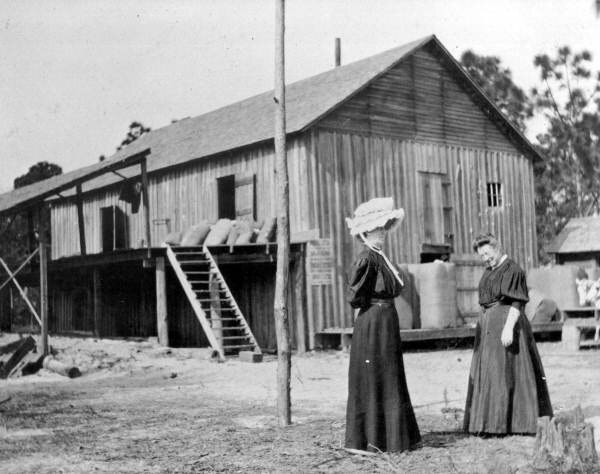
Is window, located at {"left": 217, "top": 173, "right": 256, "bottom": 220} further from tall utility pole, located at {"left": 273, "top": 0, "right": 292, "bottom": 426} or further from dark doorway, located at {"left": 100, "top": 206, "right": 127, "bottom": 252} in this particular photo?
tall utility pole, located at {"left": 273, "top": 0, "right": 292, "bottom": 426}

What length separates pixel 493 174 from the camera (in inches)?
884

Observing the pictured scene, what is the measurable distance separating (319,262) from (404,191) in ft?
10.6

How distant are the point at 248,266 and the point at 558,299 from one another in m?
8.02

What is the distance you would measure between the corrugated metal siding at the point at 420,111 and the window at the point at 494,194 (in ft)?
3.40

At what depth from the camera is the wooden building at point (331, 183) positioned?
18500 mm

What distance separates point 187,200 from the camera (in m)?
22.2

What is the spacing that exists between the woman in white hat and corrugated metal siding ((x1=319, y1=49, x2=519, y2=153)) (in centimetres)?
1241

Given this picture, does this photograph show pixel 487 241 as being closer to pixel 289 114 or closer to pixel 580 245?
pixel 289 114

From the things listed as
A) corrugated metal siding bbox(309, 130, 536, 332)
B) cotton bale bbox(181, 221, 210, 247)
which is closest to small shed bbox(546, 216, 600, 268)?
corrugated metal siding bbox(309, 130, 536, 332)

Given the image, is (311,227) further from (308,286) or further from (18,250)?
(18,250)

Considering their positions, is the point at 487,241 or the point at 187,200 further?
the point at 187,200

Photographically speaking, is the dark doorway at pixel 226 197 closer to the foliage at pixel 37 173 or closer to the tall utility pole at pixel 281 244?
the tall utility pole at pixel 281 244

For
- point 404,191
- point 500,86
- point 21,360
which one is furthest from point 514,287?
point 500,86

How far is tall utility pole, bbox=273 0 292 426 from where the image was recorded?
8.17 m
